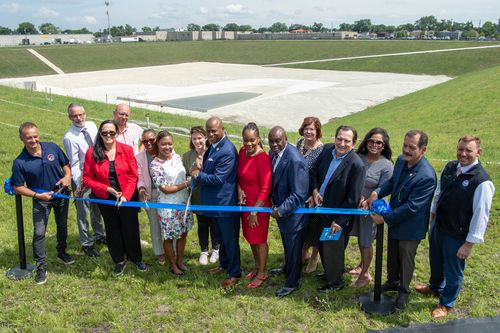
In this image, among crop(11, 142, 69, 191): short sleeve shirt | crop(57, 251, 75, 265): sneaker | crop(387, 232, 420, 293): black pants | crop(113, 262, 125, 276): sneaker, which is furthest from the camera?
crop(57, 251, 75, 265): sneaker

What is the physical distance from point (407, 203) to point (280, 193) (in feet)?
4.51

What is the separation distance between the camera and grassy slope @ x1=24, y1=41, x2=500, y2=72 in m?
68.1

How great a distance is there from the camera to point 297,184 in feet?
16.3

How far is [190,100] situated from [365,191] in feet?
88.9

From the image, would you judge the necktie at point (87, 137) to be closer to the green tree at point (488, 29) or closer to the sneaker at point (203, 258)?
the sneaker at point (203, 258)

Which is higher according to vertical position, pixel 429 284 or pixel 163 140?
pixel 163 140

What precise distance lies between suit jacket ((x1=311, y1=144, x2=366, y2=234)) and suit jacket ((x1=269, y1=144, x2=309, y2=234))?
0.89ft

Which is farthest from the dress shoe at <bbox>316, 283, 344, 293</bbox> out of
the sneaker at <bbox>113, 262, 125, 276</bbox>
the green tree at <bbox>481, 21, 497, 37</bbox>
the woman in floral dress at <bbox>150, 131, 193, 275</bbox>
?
the green tree at <bbox>481, 21, 497, 37</bbox>

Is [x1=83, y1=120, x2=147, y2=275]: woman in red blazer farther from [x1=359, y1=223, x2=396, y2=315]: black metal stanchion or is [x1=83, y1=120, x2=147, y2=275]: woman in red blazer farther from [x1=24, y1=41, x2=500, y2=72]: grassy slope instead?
[x1=24, y1=41, x2=500, y2=72]: grassy slope

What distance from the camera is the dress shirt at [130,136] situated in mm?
6259

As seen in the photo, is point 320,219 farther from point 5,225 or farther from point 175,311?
point 5,225

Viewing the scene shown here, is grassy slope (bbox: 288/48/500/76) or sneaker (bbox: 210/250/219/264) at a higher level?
grassy slope (bbox: 288/48/500/76)

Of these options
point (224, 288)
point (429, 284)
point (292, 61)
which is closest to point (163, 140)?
point (224, 288)

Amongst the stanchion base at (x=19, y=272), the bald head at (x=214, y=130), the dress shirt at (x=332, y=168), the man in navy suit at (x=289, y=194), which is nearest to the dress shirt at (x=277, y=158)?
the man in navy suit at (x=289, y=194)
